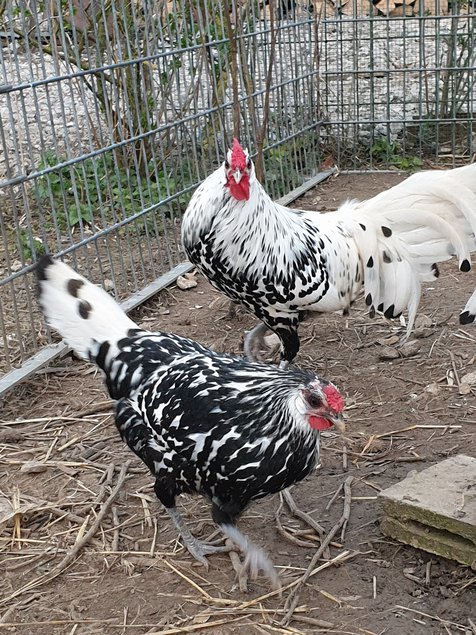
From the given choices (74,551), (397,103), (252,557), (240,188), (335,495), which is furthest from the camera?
(397,103)

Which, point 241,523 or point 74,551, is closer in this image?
point 74,551

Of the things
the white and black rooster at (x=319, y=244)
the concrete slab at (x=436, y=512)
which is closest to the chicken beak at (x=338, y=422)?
the concrete slab at (x=436, y=512)

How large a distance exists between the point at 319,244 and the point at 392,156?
4269 millimetres

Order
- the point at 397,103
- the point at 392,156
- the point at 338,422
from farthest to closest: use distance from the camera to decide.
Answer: the point at 392,156 → the point at 397,103 → the point at 338,422

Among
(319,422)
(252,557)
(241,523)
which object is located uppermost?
(319,422)

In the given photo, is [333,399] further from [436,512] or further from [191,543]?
[191,543]

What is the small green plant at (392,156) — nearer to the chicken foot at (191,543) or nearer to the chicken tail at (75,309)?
the chicken tail at (75,309)

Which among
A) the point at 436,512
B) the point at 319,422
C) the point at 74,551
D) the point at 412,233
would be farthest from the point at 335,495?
the point at 412,233

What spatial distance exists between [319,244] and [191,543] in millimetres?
1894

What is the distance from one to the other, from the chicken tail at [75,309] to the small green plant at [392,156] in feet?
18.1

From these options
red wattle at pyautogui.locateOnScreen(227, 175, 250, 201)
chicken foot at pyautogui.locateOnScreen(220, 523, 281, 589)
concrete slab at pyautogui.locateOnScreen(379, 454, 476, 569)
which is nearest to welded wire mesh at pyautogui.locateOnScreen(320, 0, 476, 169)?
red wattle at pyautogui.locateOnScreen(227, 175, 250, 201)

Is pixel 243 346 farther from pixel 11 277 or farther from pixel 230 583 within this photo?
pixel 230 583

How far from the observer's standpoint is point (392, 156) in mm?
8305

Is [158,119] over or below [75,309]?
over
